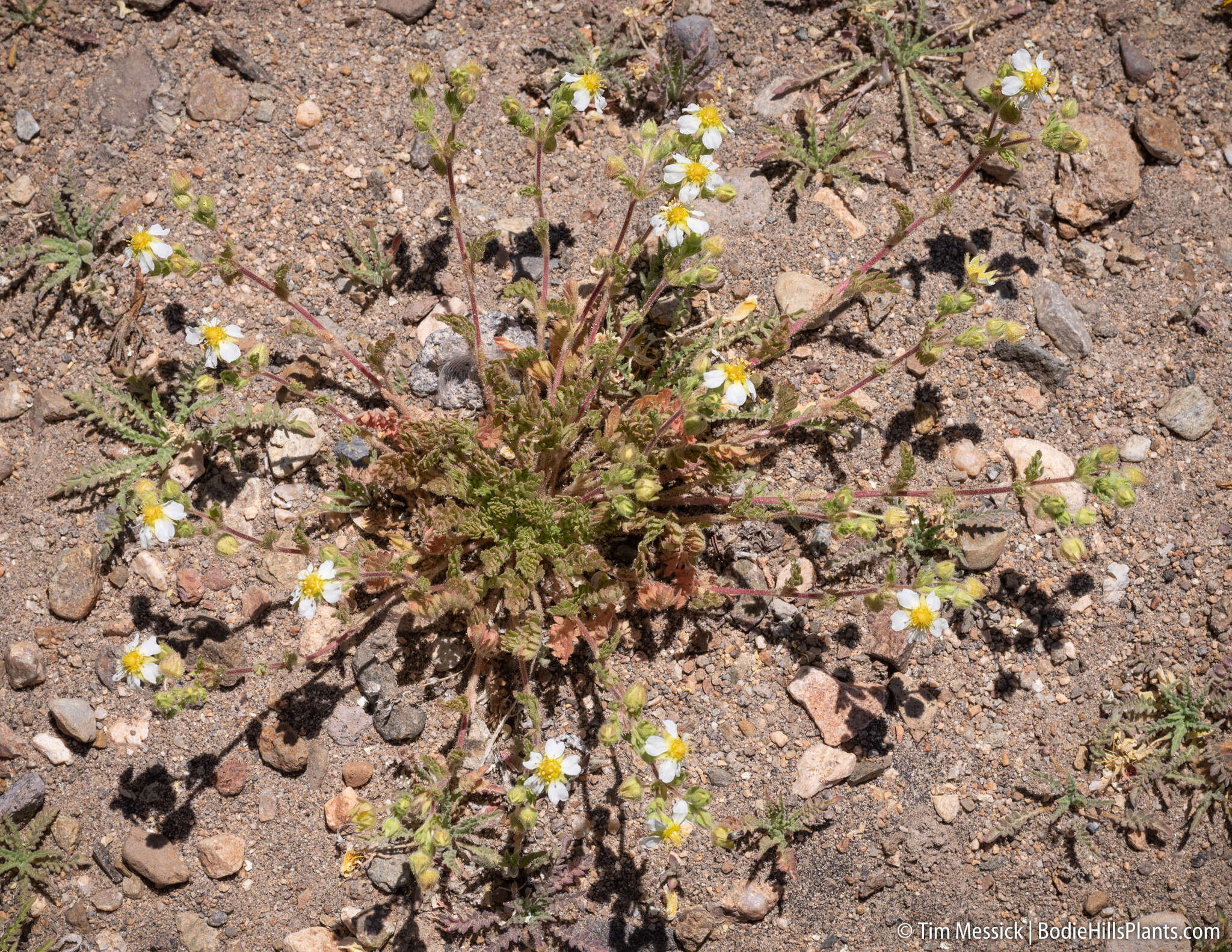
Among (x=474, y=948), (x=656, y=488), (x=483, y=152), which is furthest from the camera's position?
(x=483, y=152)

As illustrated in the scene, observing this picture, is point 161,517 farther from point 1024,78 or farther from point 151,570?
point 1024,78

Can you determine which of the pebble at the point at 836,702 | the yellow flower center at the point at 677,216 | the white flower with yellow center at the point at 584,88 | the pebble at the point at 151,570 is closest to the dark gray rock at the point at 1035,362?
the pebble at the point at 836,702

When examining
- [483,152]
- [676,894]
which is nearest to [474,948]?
[676,894]

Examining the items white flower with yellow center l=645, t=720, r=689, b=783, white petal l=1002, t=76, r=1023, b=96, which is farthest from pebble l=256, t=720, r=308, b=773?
white petal l=1002, t=76, r=1023, b=96

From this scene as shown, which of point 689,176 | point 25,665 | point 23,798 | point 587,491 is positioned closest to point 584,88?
point 689,176

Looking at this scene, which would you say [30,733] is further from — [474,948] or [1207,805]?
[1207,805]

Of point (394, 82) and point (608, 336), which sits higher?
point (394, 82)

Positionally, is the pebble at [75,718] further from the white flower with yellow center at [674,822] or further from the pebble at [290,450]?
the white flower with yellow center at [674,822]
